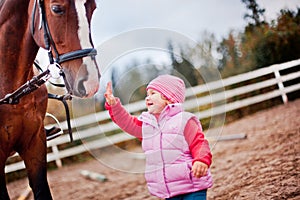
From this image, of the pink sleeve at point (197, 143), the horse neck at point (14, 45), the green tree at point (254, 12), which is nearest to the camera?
the pink sleeve at point (197, 143)

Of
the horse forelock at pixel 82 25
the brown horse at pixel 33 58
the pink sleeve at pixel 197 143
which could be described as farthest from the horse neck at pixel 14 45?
the pink sleeve at pixel 197 143

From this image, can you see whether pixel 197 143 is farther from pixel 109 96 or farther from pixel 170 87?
pixel 109 96

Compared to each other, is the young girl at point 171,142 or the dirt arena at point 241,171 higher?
the young girl at point 171,142

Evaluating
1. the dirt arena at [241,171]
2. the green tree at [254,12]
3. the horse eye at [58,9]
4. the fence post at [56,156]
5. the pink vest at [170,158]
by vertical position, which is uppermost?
the green tree at [254,12]

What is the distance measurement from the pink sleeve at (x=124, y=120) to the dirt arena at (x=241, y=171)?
0.14 metres

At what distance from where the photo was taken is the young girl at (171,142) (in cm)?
179

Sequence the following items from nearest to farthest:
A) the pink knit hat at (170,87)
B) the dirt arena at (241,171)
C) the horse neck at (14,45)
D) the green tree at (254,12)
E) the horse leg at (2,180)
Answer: the pink knit hat at (170,87) → the horse neck at (14,45) → the horse leg at (2,180) → the dirt arena at (241,171) → the green tree at (254,12)

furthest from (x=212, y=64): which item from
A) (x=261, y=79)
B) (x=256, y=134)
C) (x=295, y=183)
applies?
(x=261, y=79)

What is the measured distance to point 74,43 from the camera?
180 cm

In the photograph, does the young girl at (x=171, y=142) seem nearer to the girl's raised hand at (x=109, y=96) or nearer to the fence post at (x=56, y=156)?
the girl's raised hand at (x=109, y=96)

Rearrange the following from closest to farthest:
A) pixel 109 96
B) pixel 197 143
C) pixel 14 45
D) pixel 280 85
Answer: pixel 197 143 < pixel 109 96 < pixel 14 45 < pixel 280 85

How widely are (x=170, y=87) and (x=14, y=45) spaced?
957 millimetres

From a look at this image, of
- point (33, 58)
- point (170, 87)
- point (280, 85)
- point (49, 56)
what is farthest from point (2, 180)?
point (280, 85)

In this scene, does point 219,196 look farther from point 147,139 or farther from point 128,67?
point 128,67
